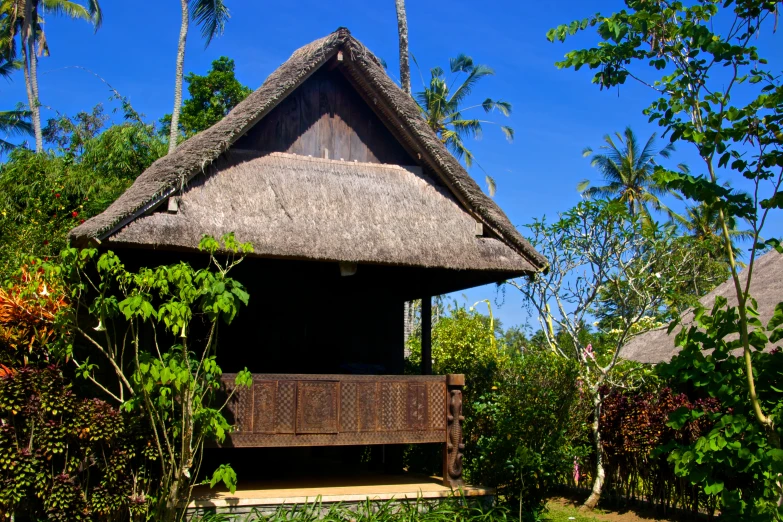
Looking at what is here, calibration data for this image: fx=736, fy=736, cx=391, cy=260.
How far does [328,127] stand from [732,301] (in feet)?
29.3

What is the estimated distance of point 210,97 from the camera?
79.2ft

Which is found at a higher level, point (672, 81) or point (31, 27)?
point (31, 27)

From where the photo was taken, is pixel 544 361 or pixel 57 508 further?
pixel 544 361

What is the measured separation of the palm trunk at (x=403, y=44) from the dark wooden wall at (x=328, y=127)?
8.77m

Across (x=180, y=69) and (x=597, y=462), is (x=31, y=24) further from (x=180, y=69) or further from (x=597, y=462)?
(x=597, y=462)

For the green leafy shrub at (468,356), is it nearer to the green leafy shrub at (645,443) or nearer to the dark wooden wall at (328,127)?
the green leafy shrub at (645,443)

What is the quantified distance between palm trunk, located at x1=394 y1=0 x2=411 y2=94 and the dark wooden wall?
877cm

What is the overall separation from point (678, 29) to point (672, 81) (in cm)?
32

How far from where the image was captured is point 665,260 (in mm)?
9711

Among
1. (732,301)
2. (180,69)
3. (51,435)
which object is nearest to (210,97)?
(180,69)

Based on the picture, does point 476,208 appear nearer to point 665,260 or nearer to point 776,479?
point 665,260

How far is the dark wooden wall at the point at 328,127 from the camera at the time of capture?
8023 millimetres

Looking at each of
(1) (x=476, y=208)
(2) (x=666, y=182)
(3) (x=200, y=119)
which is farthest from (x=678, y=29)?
(3) (x=200, y=119)

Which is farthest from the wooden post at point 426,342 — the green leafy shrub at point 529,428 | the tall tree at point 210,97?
the tall tree at point 210,97
